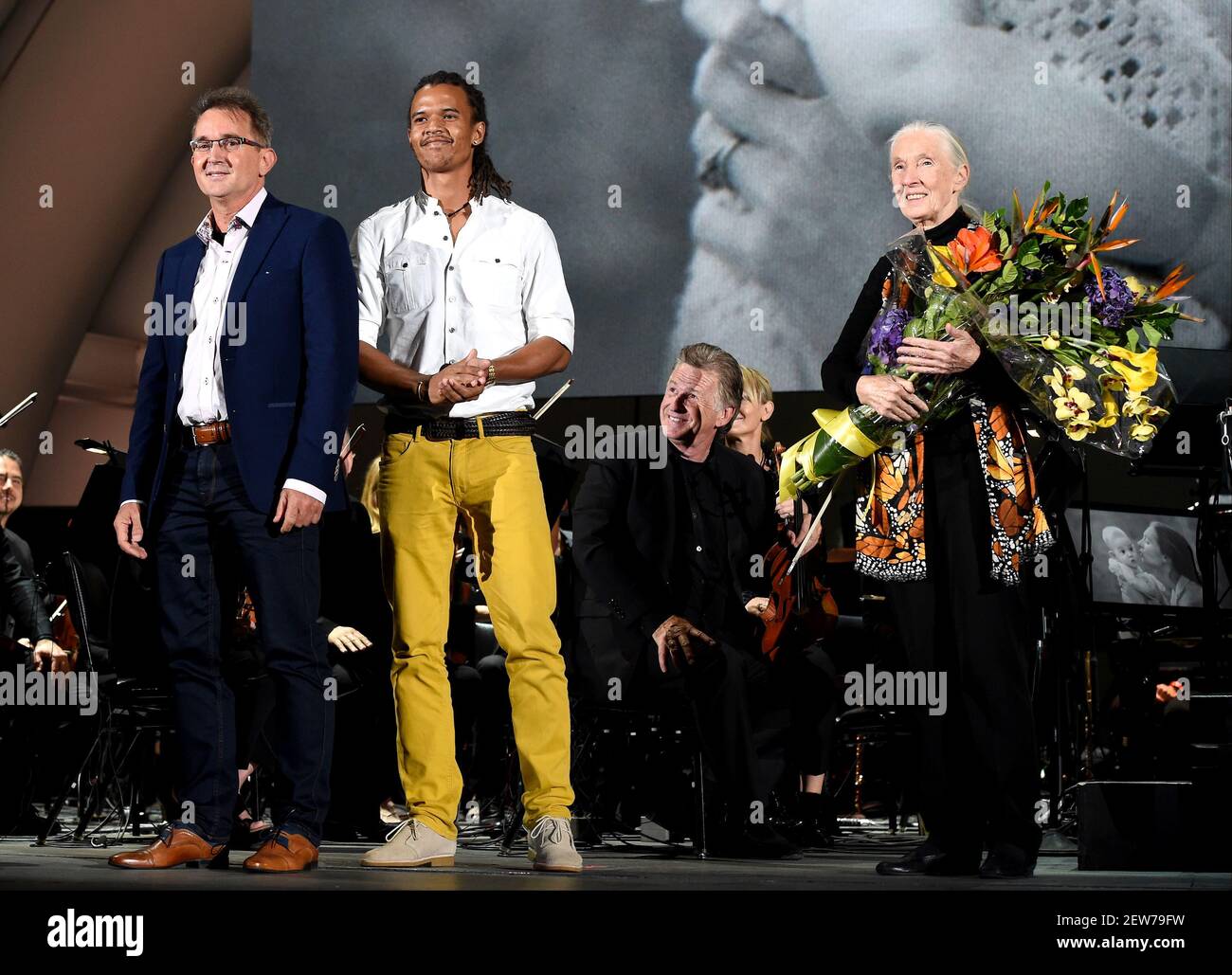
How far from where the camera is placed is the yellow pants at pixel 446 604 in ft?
10.2

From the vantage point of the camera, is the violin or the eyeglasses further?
the violin

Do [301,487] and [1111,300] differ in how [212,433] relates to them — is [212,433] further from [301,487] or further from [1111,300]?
[1111,300]

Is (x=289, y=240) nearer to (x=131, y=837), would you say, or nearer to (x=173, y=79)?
(x=131, y=837)

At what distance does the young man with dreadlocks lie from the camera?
3.09 m

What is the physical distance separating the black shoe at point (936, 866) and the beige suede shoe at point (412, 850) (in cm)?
89

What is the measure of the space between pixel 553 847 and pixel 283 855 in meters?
0.52

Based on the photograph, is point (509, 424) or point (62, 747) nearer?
point (509, 424)

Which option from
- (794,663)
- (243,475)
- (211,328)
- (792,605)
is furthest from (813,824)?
(211,328)

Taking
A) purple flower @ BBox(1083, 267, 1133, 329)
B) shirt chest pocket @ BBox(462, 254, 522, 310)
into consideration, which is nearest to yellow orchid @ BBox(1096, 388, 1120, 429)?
purple flower @ BBox(1083, 267, 1133, 329)

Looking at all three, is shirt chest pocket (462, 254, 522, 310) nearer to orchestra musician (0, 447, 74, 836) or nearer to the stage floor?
the stage floor

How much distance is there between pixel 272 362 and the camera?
3020 mm

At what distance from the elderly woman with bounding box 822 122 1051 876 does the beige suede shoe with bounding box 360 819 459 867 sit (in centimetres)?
90
